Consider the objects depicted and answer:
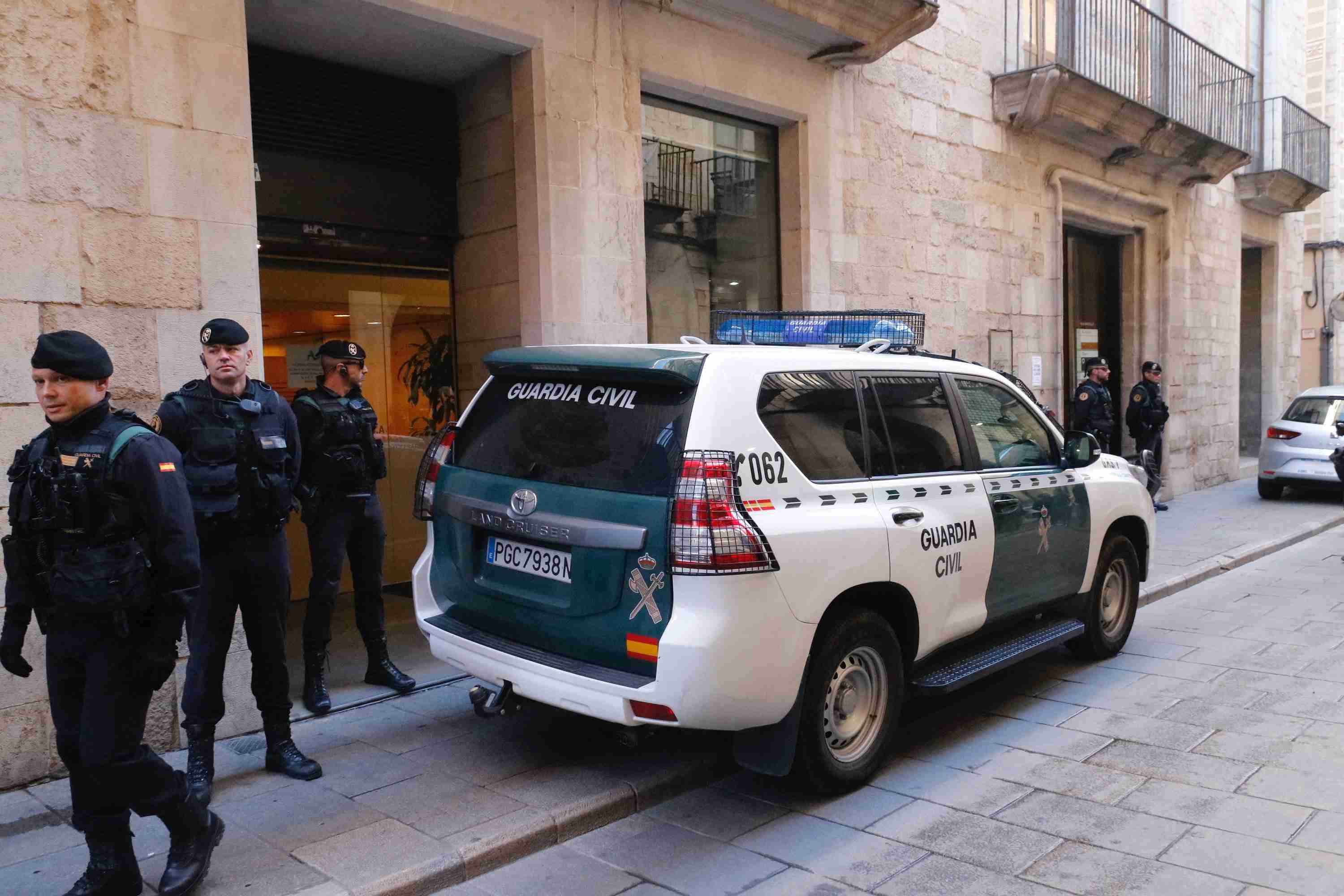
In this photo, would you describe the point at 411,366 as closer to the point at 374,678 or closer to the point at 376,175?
the point at 376,175

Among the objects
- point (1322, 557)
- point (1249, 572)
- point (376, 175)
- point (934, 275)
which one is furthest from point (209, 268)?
point (1322, 557)

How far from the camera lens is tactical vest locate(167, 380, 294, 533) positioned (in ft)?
13.1

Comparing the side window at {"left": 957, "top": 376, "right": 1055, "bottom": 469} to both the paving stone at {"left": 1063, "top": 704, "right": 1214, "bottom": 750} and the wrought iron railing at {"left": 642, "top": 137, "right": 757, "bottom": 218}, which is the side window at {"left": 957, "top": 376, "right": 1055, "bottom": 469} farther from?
the wrought iron railing at {"left": 642, "top": 137, "right": 757, "bottom": 218}

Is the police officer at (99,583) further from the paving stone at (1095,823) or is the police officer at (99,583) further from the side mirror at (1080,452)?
the side mirror at (1080,452)

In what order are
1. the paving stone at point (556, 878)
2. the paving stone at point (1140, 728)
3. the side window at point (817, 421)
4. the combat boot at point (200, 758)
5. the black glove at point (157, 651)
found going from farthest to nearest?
the paving stone at point (1140, 728)
the combat boot at point (200, 758)
the side window at point (817, 421)
the paving stone at point (556, 878)
the black glove at point (157, 651)

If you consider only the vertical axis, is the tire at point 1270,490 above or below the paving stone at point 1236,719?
above

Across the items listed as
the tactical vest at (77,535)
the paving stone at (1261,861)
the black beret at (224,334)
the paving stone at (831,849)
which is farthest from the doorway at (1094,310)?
the tactical vest at (77,535)

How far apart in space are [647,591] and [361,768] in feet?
5.86

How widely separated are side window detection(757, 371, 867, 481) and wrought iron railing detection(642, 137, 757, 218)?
4.30 m

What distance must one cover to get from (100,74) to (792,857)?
4.61m

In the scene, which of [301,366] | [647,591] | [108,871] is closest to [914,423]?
[647,591]

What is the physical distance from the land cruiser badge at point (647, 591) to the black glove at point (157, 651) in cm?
152

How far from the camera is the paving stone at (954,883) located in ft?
11.5

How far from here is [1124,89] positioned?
13.0 metres
